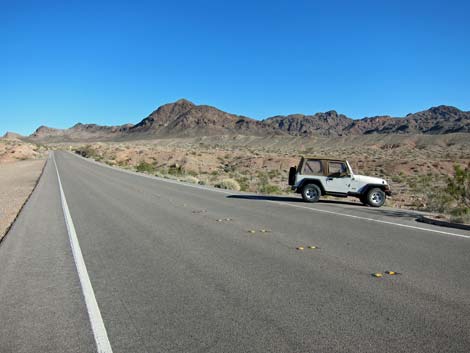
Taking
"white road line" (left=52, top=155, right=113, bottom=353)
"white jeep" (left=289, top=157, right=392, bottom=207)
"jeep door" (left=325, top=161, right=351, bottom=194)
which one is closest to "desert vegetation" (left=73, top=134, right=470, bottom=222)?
"white jeep" (left=289, top=157, right=392, bottom=207)

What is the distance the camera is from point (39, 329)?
14.5 feet

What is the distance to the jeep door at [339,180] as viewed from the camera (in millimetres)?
16094

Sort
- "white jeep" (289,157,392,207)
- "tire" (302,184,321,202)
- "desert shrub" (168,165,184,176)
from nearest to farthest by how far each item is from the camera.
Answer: "white jeep" (289,157,392,207) < "tire" (302,184,321,202) < "desert shrub" (168,165,184,176)

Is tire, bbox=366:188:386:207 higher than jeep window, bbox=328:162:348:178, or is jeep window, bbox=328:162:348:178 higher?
jeep window, bbox=328:162:348:178

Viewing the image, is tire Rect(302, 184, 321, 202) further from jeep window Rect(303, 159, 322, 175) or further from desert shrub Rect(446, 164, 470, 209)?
desert shrub Rect(446, 164, 470, 209)

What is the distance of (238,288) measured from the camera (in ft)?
18.2

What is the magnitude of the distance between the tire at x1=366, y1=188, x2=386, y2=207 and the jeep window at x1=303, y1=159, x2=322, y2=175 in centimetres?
210

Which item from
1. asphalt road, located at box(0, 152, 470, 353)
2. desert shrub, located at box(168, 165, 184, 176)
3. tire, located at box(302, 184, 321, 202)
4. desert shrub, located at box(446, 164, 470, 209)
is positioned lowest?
desert shrub, located at box(168, 165, 184, 176)

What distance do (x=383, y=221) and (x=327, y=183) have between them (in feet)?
15.5

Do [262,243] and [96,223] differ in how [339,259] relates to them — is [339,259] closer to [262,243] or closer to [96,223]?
[262,243]

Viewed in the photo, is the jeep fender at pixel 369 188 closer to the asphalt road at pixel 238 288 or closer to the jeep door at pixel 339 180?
the jeep door at pixel 339 180

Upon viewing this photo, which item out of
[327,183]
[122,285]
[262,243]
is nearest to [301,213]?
[327,183]

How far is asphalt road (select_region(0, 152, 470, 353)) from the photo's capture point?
4102 mm

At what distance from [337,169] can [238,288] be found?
1185 cm
